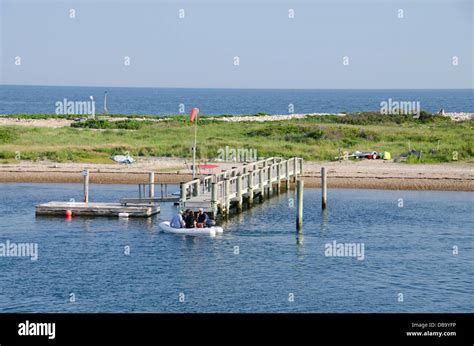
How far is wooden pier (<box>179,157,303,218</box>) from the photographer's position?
37.3 meters

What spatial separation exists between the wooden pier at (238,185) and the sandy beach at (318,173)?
1.89 meters

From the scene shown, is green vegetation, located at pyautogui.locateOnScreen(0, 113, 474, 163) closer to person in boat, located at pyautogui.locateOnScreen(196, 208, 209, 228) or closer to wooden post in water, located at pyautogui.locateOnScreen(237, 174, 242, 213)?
wooden post in water, located at pyautogui.locateOnScreen(237, 174, 242, 213)

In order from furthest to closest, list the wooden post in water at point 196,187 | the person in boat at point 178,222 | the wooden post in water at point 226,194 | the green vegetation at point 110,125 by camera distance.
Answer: the green vegetation at point 110,125 < the wooden post in water at point 196,187 < the wooden post in water at point 226,194 < the person in boat at point 178,222

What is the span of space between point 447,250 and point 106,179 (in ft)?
79.5

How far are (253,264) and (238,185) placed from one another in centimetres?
1108

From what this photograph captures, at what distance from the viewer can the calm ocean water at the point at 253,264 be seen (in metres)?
25.2

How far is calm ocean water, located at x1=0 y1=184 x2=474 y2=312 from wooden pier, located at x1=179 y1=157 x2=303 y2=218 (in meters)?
1.02

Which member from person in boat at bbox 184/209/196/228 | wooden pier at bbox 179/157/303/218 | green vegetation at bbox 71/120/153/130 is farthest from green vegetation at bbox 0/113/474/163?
person in boat at bbox 184/209/196/228

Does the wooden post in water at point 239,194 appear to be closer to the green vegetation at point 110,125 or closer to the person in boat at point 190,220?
the person in boat at point 190,220

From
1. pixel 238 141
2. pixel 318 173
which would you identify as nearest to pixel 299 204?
pixel 318 173

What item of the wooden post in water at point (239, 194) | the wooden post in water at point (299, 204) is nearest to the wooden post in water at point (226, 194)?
the wooden post in water at point (239, 194)

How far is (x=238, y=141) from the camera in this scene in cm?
6309
